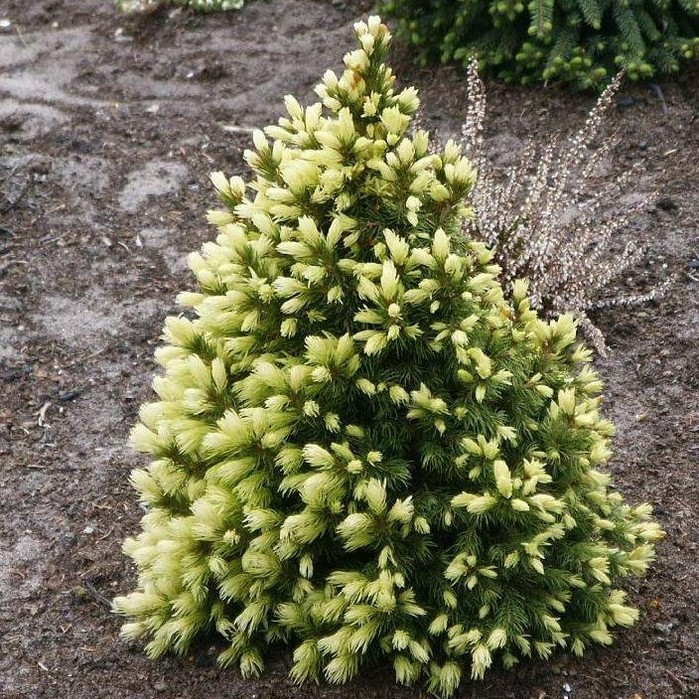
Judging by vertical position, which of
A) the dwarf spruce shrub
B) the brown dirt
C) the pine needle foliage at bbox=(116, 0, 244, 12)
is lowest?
the brown dirt

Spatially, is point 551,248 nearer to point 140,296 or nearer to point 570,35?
point 570,35

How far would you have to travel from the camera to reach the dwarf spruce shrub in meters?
2.38

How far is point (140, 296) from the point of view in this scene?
4801mm

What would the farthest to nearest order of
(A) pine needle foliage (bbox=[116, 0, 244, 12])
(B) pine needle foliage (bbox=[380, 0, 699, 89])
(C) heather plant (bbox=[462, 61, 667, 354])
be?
(A) pine needle foliage (bbox=[116, 0, 244, 12]) < (B) pine needle foliage (bbox=[380, 0, 699, 89]) < (C) heather plant (bbox=[462, 61, 667, 354])

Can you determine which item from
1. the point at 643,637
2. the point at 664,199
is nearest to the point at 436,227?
the point at 643,637

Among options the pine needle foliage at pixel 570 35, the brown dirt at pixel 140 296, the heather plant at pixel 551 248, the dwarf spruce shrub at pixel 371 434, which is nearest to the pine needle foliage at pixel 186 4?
the brown dirt at pixel 140 296

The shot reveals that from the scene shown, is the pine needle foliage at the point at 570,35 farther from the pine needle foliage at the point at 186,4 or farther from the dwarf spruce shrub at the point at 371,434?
the dwarf spruce shrub at the point at 371,434

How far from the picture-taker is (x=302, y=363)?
8.10ft

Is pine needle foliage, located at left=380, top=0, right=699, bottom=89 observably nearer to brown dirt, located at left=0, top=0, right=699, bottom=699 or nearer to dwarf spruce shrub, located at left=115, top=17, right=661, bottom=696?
brown dirt, located at left=0, top=0, right=699, bottom=699

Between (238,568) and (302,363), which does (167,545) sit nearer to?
(238,568)

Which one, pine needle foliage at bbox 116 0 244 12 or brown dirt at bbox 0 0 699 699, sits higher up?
pine needle foliage at bbox 116 0 244 12

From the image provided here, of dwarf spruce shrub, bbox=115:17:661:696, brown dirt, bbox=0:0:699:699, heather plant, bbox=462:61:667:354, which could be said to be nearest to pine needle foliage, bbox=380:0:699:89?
brown dirt, bbox=0:0:699:699

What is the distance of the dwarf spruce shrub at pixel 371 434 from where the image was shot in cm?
238

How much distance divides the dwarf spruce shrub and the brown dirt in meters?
0.30
